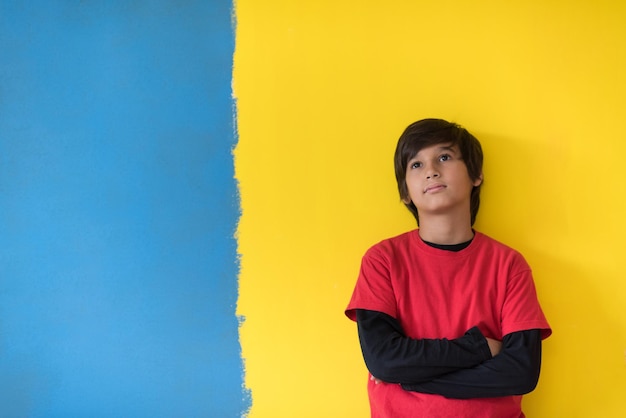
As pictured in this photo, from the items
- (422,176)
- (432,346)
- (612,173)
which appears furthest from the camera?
(612,173)

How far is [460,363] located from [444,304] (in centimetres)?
17

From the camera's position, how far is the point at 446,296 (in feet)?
4.30

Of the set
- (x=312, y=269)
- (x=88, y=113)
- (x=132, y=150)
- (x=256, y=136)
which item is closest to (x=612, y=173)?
(x=312, y=269)

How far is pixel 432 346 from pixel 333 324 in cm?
36

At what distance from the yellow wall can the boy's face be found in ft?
0.44

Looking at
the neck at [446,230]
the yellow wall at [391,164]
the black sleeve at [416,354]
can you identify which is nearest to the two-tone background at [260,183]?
the yellow wall at [391,164]

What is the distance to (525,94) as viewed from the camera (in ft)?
4.82

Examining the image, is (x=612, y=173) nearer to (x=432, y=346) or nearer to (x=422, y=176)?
(x=422, y=176)

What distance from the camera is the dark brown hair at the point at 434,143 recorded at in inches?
53.2

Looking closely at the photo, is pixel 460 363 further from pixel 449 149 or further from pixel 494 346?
pixel 449 149

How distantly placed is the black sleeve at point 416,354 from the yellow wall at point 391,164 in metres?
0.25

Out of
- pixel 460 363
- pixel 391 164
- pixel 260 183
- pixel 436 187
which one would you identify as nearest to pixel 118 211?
pixel 260 183

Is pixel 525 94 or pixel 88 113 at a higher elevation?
pixel 88 113

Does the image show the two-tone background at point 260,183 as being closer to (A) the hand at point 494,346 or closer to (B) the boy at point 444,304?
(B) the boy at point 444,304
